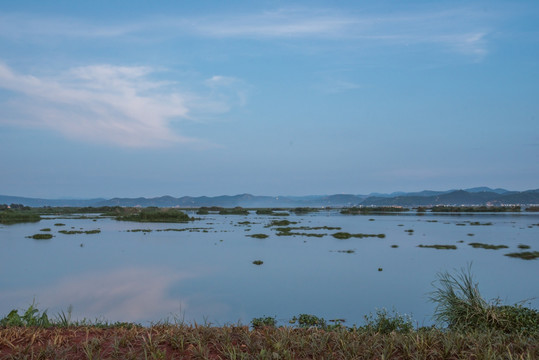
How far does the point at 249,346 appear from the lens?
17.0 ft

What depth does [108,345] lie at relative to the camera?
17.5 ft

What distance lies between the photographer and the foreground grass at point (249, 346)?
16.2ft

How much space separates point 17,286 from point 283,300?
11178 mm

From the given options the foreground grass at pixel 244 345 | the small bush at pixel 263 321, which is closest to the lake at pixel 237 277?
the small bush at pixel 263 321

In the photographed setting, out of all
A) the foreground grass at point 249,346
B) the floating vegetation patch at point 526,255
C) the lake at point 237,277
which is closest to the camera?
the foreground grass at point 249,346

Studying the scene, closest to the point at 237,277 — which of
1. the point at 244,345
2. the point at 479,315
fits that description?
the point at 479,315

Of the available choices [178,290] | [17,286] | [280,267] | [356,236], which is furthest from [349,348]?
[356,236]

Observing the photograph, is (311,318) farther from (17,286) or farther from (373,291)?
(17,286)

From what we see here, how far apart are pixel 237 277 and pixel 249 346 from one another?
40.4 ft

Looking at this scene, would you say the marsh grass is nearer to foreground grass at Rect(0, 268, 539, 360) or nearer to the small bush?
foreground grass at Rect(0, 268, 539, 360)

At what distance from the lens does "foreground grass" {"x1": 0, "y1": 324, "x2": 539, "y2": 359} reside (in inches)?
194

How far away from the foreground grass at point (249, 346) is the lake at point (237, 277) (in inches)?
65.5

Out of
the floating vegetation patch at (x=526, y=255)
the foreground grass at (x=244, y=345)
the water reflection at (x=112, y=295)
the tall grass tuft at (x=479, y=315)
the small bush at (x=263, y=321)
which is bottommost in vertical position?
the water reflection at (x=112, y=295)

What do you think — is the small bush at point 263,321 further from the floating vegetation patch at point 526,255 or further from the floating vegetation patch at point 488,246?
the floating vegetation patch at point 488,246
